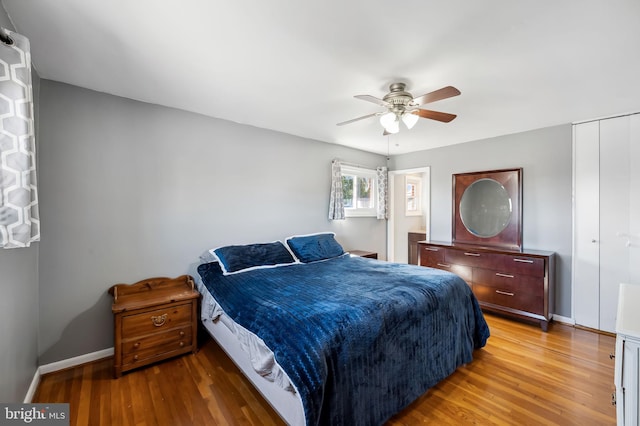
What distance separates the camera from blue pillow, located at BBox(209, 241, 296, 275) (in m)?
2.69

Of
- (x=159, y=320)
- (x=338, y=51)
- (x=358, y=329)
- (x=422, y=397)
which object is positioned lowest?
(x=422, y=397)

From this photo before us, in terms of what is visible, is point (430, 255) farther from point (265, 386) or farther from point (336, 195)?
point (265, 386)

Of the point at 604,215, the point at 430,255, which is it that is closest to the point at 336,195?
the point at 430,255

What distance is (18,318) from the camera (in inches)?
66.1

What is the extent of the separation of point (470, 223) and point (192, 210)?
3800 millimetres

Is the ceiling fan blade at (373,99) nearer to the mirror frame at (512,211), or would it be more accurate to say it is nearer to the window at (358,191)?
the window at (358,191)

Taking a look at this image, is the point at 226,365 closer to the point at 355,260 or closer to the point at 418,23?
the point at 355,260

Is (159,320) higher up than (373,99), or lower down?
lower down

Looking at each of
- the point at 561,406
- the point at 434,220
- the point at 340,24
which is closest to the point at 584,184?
the point at 434,220

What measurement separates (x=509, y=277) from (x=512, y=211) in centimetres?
92

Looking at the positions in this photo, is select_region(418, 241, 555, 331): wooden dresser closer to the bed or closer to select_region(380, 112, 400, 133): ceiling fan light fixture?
the bed

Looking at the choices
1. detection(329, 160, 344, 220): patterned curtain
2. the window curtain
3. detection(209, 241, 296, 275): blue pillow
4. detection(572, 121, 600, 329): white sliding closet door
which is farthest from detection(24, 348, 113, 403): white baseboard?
detection(572, 121, 600, 329): white sliding closet door
